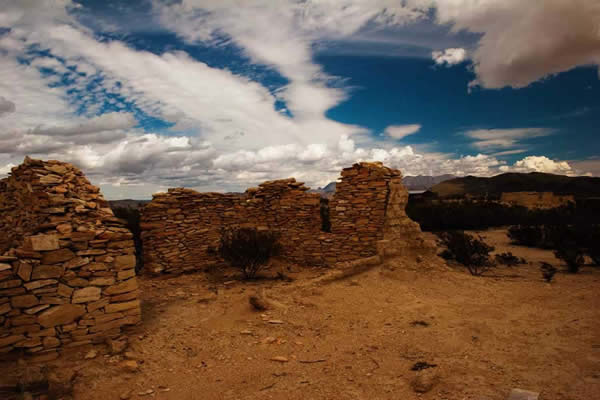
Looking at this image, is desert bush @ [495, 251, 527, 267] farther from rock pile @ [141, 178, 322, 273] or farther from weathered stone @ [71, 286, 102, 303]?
weathered stone @ [71, 286, 102, 303]

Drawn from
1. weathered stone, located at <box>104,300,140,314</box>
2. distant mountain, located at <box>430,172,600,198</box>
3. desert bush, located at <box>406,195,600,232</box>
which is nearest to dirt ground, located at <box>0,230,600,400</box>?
weathered stone, located at <box>104,300,140,314</box>

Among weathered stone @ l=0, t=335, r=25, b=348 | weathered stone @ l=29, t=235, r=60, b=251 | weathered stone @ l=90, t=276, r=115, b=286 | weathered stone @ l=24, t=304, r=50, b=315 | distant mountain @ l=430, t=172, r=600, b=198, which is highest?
A: distant mountain @ l=430, t=172, r=600, b=198

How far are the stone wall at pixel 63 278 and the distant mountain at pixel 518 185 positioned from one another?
50.5 metres

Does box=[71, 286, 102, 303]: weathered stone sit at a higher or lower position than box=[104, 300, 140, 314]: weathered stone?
higher

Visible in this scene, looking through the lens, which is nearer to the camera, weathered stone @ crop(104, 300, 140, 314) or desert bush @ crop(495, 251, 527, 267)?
weathered stone @ crop(104, 300, 140, 314)

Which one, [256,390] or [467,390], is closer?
[467,390]

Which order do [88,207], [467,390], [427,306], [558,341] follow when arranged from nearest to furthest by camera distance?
1. [467,390]
2. [558,341]
3. [88,207]
4. [427,306]

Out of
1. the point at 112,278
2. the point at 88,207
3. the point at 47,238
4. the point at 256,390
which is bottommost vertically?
Answer: the point at 256,390

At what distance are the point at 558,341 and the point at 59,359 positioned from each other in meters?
7.13

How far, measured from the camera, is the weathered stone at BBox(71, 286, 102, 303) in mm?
4695

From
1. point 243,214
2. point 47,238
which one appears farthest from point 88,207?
point 243,214

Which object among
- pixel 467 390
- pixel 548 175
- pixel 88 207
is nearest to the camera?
pixel 467 390

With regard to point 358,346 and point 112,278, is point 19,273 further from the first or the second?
point 358,346

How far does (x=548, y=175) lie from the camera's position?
6850 cm
